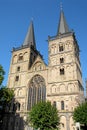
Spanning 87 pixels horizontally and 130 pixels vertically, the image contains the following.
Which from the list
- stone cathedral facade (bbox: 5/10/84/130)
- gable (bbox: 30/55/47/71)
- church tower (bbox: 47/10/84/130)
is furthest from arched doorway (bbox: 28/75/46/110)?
gable (bbox: 30/55/47/71)

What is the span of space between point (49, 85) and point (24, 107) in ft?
24.7

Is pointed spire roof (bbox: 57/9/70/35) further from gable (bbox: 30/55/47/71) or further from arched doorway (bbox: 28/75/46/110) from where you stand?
arched doorway (bbox: 28/75/46/110)

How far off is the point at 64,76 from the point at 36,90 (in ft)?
24.6

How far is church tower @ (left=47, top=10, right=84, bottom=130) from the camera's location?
32.3 m

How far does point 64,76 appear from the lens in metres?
36.4

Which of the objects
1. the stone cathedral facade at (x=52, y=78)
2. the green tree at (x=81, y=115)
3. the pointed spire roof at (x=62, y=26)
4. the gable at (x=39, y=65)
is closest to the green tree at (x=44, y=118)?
the green tree at (x=81, y=115)

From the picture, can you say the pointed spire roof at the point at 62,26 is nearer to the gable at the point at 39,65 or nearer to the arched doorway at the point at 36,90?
the gable at the point at 39,65

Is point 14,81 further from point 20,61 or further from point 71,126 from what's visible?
point 71,126

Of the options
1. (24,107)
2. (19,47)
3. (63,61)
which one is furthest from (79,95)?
(19,47)

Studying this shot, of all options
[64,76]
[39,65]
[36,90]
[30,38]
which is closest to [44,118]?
[36,90]

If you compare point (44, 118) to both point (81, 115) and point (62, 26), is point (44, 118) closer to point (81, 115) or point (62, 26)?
point (81, 115)

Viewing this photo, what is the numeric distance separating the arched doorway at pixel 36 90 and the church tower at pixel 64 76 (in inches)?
77.0

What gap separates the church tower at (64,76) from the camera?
3229cm

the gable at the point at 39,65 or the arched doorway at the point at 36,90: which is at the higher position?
the gable at the point at 39,65
